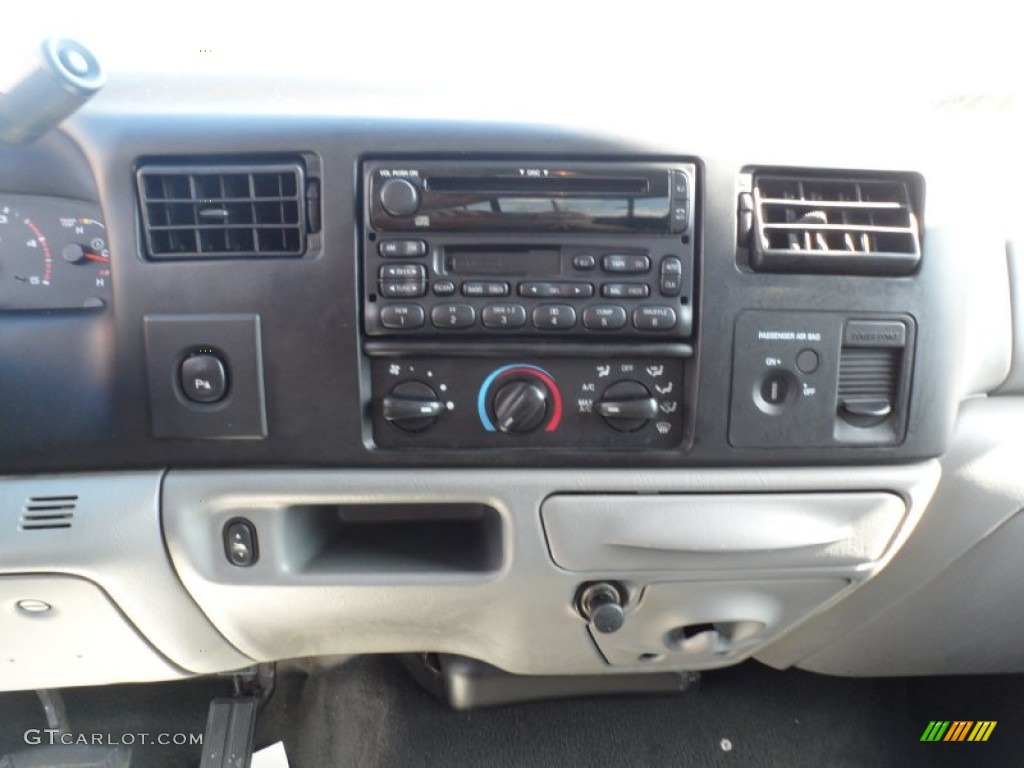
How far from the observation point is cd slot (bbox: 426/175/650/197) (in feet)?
3.26

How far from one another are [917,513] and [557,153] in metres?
0.75

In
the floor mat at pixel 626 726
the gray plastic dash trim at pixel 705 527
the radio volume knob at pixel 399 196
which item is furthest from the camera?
the floor mat at pixel 626 726

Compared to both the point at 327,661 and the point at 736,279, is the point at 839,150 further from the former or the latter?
the point at 327,661

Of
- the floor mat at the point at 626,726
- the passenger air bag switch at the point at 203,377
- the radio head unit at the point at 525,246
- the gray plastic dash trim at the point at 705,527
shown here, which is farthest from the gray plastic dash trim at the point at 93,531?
the floor mat at the point at 626,726

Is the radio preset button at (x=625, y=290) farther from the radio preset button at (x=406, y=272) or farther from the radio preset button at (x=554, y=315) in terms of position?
the radio preset button at (x=406, y=272)

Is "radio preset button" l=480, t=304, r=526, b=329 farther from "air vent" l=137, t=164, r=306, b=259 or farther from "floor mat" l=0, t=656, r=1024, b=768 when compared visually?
"floor mat" l=0, t=656, r=1024, b=768

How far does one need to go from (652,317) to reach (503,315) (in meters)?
0.19

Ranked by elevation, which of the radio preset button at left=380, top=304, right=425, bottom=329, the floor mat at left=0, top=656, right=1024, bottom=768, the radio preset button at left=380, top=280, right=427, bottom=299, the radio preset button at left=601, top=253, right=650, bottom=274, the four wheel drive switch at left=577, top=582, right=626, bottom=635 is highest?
the radio preset button at left=601, top=253, right=650, bottom=274

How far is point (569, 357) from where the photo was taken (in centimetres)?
102

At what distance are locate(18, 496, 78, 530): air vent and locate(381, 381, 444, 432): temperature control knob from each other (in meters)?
0.46

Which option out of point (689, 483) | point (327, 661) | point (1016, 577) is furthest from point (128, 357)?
point (1016, 577)

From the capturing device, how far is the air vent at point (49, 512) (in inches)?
42.4

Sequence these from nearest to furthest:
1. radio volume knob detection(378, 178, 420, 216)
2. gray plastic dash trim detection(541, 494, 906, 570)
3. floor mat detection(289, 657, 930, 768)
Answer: radio volume knob detection(378, 178, 420, 216), gray plastic dash trim detection(541, 494, 906, 570), floor mat detection(289, 657, 930, 768)

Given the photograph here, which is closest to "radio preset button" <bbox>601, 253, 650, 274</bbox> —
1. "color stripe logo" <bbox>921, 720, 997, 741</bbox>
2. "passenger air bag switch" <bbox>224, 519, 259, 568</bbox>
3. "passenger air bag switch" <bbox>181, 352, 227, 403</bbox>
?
"passenger air bag switch" <bbox>181, 352, 227, 403</bbox>
